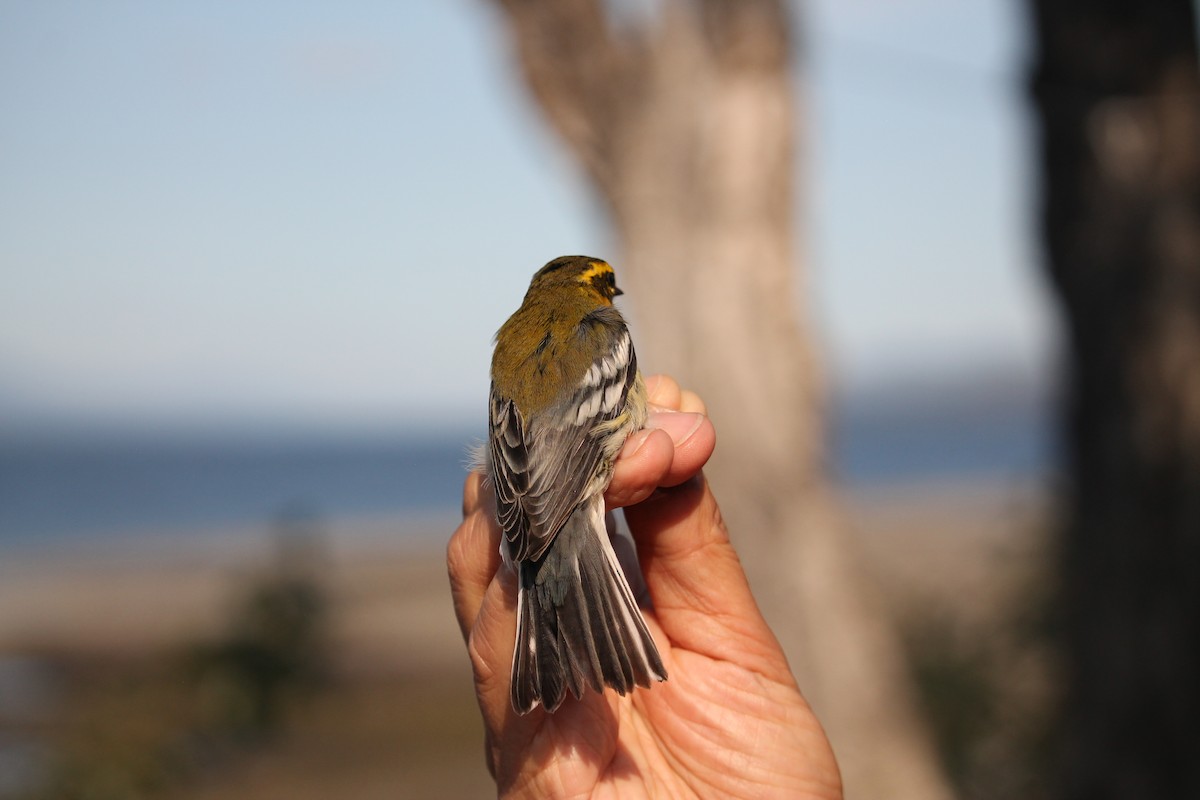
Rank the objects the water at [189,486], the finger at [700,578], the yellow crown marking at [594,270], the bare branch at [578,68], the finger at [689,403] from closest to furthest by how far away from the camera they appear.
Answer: the finger at [700,578]
the finger at [689,403]
the yellow crown marking at [594,270]
the bare branch at [578,68]
the water at [189,486]

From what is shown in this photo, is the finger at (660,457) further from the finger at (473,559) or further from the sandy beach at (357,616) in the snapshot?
the sandy beach at (357,616)

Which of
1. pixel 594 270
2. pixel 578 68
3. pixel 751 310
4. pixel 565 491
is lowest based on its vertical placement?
pixel 565 491

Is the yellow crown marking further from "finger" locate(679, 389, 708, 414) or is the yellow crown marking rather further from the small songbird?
"finger" locate(679, 389, 708, 414)

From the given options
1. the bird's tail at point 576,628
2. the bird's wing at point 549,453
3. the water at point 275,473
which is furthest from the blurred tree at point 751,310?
the bird's tail at point 576,628

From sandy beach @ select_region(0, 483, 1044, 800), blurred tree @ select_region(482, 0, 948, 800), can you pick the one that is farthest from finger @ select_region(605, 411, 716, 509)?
sandy beach @ select_region(0, 483, 1044, 800)

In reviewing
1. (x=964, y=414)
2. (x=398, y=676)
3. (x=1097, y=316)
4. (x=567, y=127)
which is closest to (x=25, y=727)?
(x=398, y=676)

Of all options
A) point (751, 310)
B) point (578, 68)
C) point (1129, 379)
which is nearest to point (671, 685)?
point (1129, 379)

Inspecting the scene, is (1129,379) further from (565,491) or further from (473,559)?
(473,559)

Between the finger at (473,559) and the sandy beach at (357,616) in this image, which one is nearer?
the finger at (473,559)
